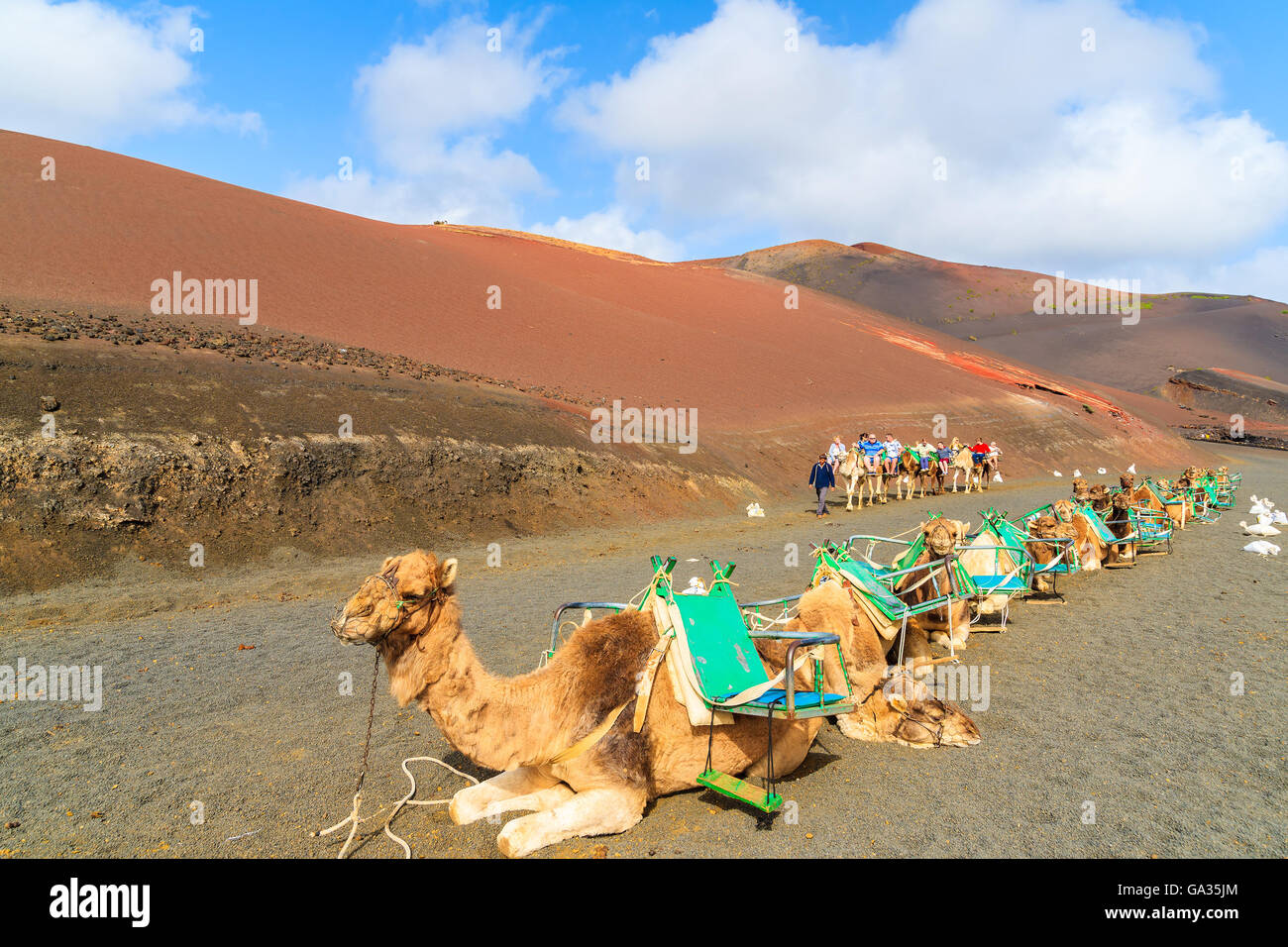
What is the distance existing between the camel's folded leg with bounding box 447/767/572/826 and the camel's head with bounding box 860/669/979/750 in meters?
2.91

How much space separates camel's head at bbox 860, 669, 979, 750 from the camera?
5949 millimetres

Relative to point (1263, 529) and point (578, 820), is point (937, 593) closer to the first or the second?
point (578, 820)

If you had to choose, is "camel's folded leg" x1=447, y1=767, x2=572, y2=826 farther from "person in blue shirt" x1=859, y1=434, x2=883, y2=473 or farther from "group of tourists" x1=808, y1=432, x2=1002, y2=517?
"person in blue shirt" x1=859, y1=434, x2=883, y2=473

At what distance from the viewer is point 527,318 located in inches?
1763

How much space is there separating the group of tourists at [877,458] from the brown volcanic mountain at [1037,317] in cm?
7285

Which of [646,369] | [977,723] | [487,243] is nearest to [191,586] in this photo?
[977,723]

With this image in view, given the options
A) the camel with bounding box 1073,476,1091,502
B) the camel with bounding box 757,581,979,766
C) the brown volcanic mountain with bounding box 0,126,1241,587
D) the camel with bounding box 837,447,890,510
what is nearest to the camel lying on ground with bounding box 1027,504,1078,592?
the camel with bounding box 1073,476,1091,502

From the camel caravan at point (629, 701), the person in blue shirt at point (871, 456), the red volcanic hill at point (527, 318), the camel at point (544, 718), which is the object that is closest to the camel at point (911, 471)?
the person in blue shirt at point (871, 456)

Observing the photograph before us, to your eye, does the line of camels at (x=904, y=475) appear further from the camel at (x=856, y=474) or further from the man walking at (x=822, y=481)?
the man walking at (x=822, y=481)

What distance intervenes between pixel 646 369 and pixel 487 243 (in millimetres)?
32912

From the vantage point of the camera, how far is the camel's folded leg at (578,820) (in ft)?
13.4

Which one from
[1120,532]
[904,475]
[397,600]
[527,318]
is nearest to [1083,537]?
[1120,532]
